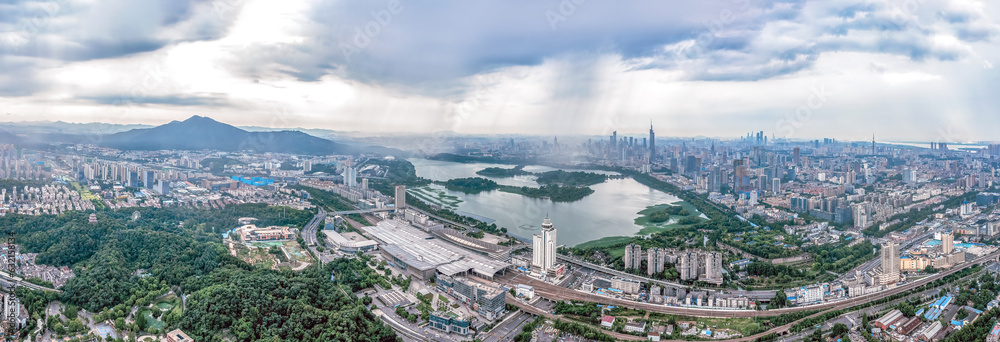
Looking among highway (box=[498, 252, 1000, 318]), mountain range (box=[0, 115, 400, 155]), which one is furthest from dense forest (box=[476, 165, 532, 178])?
highway (box=[498, 252, 1000, 318])

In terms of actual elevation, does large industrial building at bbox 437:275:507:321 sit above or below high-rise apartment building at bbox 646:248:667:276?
below

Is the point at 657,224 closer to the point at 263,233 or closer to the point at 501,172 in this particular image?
the point at 263,233

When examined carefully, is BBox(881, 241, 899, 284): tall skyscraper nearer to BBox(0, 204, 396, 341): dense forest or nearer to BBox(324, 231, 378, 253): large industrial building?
BBox(0, 204, 396, 341): dense forest

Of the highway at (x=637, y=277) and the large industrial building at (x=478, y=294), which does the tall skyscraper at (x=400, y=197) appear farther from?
the large industrial building at (x=478, y=294)

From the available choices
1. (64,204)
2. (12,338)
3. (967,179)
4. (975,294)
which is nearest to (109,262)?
(12,338)

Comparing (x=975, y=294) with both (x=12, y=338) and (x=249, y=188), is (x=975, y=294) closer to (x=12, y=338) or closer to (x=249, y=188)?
(x=12, y=338)

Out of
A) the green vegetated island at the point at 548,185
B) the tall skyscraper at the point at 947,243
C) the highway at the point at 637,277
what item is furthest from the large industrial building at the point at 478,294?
the green vegetated island at the point at 548,185
